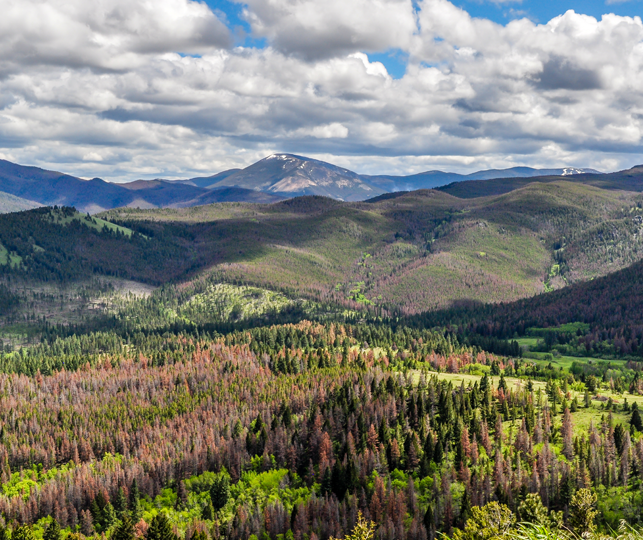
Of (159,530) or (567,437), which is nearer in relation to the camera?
(159,530)

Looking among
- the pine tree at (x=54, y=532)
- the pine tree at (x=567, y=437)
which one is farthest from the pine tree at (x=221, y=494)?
the pine tree at (x=567, y=437)

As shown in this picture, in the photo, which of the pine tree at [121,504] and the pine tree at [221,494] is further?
the pine tree at [121,504]

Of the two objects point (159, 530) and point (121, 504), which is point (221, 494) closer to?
point (121, 504)

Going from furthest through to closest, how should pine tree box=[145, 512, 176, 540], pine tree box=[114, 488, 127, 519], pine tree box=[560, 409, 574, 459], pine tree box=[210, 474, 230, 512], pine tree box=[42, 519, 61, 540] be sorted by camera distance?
pine tree box=[114, 488, 127, 519]
pine tree box=[210, 474, 230, 512]
pine tree box=[560, 409, 574, 459]
pine tree box=[42, 519, 61, 540]
pine tree box=[145, 512, 176, 540]

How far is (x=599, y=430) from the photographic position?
196m

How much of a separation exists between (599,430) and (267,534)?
120m

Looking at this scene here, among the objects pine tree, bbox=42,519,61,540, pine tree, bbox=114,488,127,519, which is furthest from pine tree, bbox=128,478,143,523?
pine tree, bbox=42,519,61,540

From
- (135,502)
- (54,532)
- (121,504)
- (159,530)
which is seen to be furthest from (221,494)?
(159,530)

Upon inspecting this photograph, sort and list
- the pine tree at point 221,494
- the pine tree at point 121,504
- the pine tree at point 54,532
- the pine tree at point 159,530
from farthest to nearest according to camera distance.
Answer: the pine tree at point 121,504, the pine tree at point 221,494, the pine tree at point 54,532, the pine tree at point 159,530

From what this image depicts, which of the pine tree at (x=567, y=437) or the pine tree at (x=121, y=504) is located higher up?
the pine tree at (x=567, y=437)

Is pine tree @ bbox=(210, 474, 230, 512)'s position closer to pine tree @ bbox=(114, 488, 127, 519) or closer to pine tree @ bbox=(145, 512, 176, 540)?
pine tree @ bbox=(114, 488, 127, 519)

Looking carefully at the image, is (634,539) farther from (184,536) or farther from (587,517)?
(184,536)

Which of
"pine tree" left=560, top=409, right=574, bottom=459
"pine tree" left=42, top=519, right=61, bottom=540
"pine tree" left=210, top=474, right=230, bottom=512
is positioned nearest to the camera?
"pine tree" left=42, top=519, right=61, bottom=540

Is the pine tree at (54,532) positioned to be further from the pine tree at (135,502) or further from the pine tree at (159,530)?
the pine tree at (159,530)
